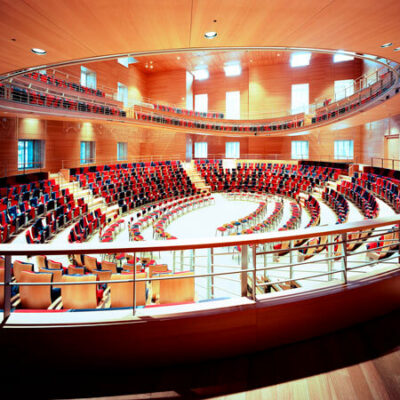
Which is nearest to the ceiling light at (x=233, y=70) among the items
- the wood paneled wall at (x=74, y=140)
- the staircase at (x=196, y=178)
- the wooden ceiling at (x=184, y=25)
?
the wood paneled wall at (x=74, y=140)

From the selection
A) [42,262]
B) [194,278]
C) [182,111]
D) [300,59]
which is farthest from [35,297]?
[300,59]

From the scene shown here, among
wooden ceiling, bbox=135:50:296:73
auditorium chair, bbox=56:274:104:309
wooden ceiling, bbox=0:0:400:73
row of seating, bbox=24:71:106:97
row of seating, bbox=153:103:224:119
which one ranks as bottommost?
auditorium chair, bbox=56:274:104:309

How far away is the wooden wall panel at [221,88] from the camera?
2212 centimetres

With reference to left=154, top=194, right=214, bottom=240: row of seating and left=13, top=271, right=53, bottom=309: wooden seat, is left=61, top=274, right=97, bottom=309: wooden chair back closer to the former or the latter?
left=13, top=271, right=53, bottom=309: wooden seat

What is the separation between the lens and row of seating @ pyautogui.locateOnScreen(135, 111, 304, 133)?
53.9 feet

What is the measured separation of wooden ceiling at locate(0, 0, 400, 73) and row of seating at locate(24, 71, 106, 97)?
801cm

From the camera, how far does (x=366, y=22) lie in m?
3.17

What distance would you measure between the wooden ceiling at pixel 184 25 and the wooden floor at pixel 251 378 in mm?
2905

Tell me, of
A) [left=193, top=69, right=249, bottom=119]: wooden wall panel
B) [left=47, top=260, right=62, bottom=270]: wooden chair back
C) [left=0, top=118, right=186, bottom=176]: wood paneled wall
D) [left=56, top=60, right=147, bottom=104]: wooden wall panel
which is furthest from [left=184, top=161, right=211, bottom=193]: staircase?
[left=47, top=260, right=62, bottom=270]: wooden chair back

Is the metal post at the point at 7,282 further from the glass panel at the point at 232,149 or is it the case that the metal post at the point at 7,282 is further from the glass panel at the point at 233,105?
the glass panel at the point at 233,105

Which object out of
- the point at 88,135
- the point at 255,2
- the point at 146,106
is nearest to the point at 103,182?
the point at 88,135

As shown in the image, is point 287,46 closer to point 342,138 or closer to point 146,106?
point 146,106

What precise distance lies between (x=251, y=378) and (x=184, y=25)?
3.33 meters

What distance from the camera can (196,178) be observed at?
17.8 m
